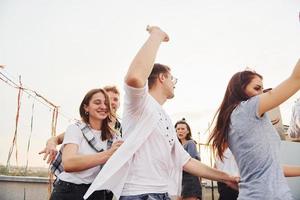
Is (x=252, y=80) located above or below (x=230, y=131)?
above

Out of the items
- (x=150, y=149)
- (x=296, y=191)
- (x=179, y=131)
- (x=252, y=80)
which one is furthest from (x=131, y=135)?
(x=296, y=191)

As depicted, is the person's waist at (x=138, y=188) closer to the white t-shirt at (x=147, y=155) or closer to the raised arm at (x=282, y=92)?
the white t-shirt at (x=147, y=155)

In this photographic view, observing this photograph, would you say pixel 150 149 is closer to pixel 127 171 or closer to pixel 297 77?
pixel 127 171

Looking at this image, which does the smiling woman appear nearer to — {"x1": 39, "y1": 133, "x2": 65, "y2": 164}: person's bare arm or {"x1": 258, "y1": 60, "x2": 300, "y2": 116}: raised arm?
{"x1": 39, "y1": 133, "x2": 65, "y2": 164}: person's bare arm

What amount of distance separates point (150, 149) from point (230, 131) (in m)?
0.54

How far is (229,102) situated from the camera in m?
2.11

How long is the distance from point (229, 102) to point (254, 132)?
0.33 meters

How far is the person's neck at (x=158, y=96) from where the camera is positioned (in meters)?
2.14

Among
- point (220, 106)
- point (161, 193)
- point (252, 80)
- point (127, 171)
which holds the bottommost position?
point (161, 193)

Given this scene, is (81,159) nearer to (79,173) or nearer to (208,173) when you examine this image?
(79,173)

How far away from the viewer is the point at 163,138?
1897 millimetres

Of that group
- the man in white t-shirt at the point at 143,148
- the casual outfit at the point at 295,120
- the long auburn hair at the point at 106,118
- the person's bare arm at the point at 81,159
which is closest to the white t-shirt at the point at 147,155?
the man in white t-shirt at the point at 143,148

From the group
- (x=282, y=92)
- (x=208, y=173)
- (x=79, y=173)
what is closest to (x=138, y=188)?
(x=208, y=173)

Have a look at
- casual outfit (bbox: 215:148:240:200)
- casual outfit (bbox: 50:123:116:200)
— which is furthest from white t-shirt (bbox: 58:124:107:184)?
casual outfit (bbox: 215:148:240:200)
